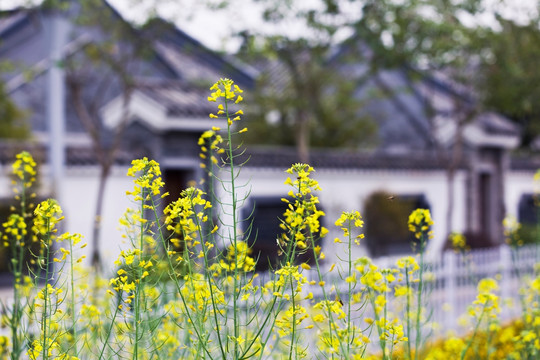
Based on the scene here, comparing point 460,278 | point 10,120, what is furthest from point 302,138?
point 10,120

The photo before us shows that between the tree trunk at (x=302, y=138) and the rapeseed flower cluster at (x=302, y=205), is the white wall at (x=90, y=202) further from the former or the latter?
the rapeseed flower cluster at (x=302, y=205)

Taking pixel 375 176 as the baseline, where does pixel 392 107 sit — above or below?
above

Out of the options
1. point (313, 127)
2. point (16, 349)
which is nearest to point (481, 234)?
point (313, 127)

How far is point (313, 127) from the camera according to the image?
41.9 feet

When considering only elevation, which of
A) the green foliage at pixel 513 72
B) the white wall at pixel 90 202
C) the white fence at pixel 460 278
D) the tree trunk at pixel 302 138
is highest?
the green foliage at pixel 513 72

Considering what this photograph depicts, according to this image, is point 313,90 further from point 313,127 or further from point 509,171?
point 509,171

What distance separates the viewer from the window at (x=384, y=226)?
10508 mm

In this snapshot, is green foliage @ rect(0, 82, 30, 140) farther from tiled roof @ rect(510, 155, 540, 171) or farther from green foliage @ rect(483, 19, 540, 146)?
tiled roof @ rect(510, 155, 540, 171)

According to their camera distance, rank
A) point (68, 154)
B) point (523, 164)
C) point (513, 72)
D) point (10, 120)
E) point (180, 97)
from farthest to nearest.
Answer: point (523, 164)
point (10, 120)
point (513, 72)
point (180, 97)
point (68, 154)

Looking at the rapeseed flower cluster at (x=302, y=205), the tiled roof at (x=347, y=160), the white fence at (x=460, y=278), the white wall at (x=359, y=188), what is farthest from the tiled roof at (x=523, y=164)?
the rapeseed flower cluster at (x=302, y=205)

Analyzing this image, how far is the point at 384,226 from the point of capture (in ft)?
34.6

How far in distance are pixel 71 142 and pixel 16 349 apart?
928 centimetres

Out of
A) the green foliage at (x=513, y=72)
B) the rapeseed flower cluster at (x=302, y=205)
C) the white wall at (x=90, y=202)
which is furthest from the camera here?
the green foliage at (x=513, y=72)

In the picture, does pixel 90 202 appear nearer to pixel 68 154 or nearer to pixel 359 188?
pixel 68 154
